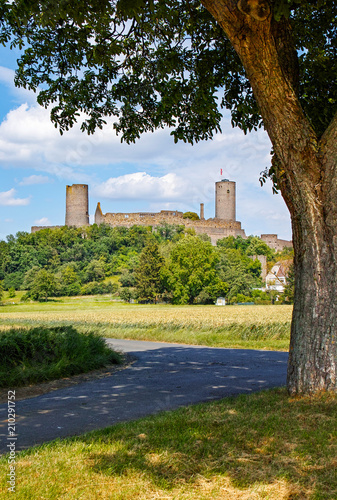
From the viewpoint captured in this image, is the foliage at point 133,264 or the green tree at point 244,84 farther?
the foliage at point 133,264

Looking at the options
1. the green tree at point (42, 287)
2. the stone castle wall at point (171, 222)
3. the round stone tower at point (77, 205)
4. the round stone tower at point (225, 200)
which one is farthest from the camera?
the stone castle wall at point (171, 222)

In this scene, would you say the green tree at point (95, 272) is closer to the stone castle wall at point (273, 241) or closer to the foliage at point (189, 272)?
the foliage at point (189, 272)

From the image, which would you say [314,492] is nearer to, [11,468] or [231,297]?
[11,468]

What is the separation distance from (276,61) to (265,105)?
57 centimetres

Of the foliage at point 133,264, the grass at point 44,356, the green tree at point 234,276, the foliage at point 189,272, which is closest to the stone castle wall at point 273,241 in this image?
the foliage at point 133,264

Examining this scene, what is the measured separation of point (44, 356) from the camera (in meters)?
10.3

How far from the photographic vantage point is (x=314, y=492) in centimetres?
362

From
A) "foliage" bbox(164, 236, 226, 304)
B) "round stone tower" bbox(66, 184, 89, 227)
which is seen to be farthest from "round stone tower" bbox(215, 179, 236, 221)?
"foliage" bbox(164, 236, 226, 304)

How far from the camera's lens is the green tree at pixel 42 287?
74.9 m

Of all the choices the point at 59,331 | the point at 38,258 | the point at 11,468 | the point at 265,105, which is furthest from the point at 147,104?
the point at 38,258

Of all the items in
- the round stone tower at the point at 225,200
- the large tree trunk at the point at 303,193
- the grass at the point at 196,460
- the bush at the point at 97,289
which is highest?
the round stone tower at the point at 225,200

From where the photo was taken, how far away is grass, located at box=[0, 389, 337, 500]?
12.0 ft

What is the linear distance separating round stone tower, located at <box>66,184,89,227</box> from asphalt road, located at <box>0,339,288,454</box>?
89.9 meters

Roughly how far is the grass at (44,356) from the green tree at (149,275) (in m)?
61.2
